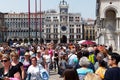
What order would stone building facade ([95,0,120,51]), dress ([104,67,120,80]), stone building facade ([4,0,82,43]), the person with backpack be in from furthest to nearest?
stone building facade ([4,0,82,43]), stone building facade ([95,0,120,51]), the person with backpack, dress ([104,67,120,80])

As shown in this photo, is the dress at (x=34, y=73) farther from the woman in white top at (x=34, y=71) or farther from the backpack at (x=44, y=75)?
the backpack at (x=44, y=75)

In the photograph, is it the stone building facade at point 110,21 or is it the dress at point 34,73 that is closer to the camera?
the dress at point 34,73

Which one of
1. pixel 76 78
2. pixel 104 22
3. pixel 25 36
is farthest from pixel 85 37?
pixel 76 78

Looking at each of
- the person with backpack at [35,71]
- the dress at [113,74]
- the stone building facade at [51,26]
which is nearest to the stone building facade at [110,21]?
the person with backpack at [35,71]

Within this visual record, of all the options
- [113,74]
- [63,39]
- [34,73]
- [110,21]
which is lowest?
[63,39]

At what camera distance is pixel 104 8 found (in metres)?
Result: 59.9

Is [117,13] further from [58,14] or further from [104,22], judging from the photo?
[58,14]

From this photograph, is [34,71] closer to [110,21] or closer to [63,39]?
[110,21]

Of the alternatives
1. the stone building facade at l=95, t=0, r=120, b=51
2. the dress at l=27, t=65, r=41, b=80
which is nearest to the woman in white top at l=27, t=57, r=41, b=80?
the dress at l=27, t=65, r=41, b=80

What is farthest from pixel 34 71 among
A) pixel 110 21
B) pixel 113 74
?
pixel 110 21

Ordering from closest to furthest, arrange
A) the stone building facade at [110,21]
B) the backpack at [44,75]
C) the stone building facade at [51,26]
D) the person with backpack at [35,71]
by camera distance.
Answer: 1. the backpack at [44,75]
2. the person with backpack at [35,71]
3. the stone building facade at [110,21]
4. the stone building facade at [51,26]

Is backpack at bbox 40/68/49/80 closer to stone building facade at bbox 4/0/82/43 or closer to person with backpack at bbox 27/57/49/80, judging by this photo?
person with backpack at bbox 27/57/49/80

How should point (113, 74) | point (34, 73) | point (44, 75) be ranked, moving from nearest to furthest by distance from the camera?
point (113, 74) → point (44, 75) → point (34, 73)

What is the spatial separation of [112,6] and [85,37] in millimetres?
134927
